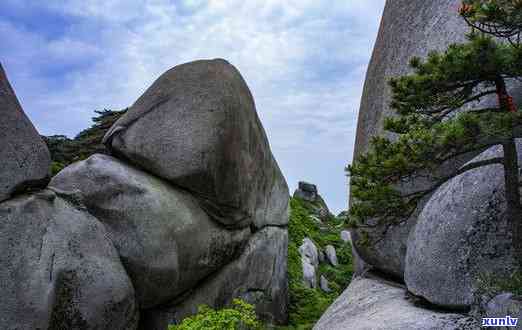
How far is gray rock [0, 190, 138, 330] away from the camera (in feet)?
23.0

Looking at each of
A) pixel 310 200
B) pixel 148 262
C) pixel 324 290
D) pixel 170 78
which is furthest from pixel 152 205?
pixel 310 200

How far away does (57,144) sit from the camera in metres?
16.3

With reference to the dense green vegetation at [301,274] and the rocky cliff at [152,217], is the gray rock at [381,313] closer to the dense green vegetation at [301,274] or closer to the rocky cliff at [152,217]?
the dense green vegetation at [301,274]

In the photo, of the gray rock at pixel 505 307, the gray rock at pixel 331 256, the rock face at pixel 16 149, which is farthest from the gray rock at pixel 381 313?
the gray rock at pixel 331 256

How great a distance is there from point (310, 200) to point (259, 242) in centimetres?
2074

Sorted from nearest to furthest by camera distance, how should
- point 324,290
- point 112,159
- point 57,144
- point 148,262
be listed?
point 148,262, point 112,159, point 57,144, point 324,290

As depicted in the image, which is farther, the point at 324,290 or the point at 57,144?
the point at 324,290

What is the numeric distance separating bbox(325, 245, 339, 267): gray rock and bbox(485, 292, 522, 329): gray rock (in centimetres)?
1708

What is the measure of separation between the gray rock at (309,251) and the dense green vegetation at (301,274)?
27cm

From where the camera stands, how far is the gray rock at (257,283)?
1165 centimetres

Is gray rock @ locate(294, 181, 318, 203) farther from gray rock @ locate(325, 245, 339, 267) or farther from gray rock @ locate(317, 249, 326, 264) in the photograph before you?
gray rock @ locate(317, 249, 326, 264)

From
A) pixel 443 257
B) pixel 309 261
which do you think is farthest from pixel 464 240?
pixel 309 261

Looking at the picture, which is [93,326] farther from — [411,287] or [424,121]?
[424,121]

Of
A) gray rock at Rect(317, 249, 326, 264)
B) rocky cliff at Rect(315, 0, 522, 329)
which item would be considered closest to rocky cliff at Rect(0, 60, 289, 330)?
rocky cliff at Rect(315, 0, 522, 329)
